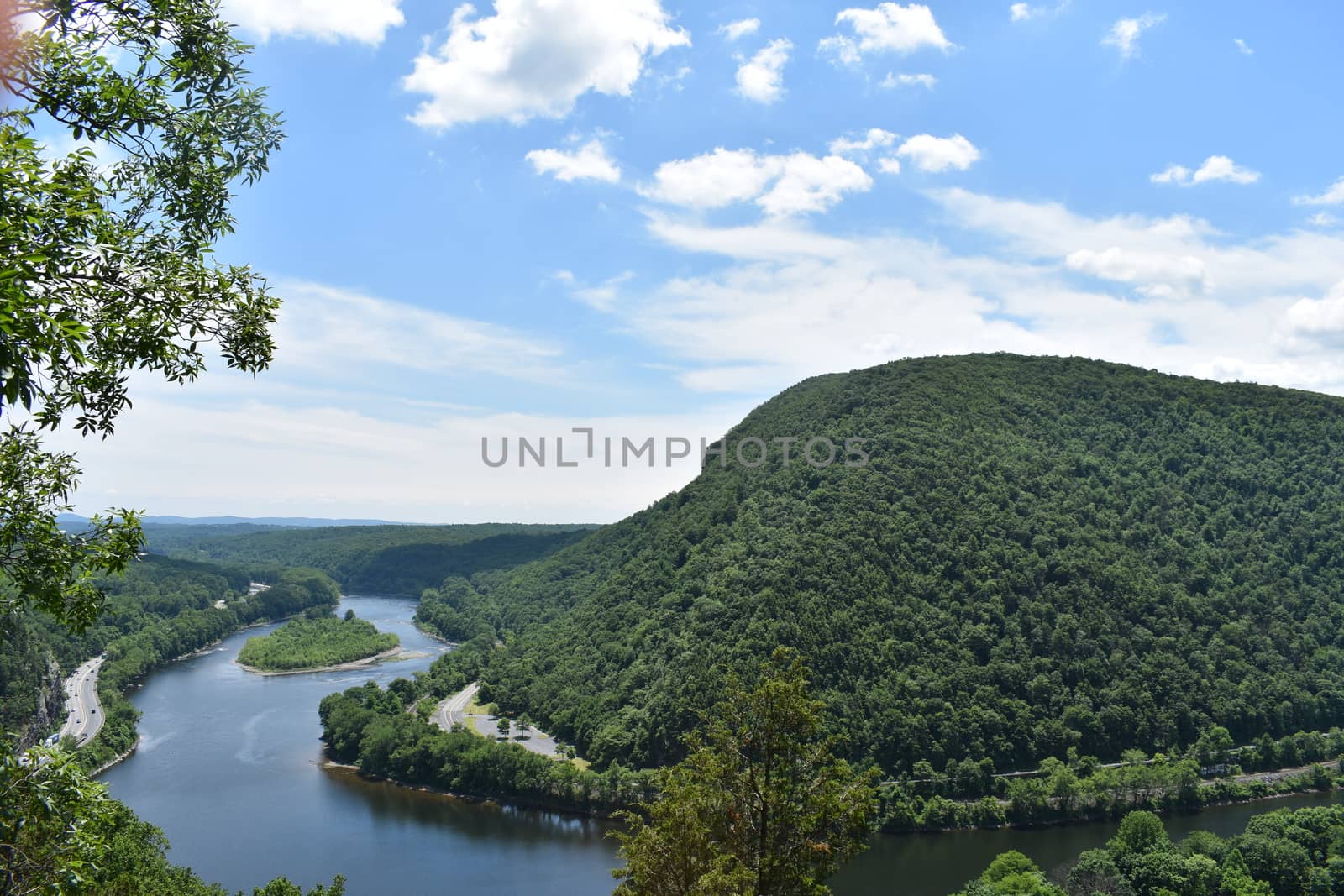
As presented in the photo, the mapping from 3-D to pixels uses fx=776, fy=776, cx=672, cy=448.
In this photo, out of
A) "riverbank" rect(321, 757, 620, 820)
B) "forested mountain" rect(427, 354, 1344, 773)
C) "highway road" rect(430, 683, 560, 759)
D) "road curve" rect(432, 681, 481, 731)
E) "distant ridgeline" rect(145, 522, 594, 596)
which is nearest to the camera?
"riverbank" rect(321, 757, 620, 820)

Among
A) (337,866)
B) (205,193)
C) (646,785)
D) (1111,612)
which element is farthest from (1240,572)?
(205,193)

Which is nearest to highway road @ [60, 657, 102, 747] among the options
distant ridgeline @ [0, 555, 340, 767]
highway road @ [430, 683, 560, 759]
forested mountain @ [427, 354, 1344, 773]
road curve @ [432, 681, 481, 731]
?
distant ridgeline @ [0, 555, 340, 767]

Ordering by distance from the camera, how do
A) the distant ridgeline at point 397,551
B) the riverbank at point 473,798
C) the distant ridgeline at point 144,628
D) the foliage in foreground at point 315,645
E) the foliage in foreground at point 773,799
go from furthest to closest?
the distant ridgeline at point 397,551
the foliage in foreground at point 315,645
the distant ridgeline at point 144,628
the riverbank at point 473,798
the foliage in foreground at point 773,799

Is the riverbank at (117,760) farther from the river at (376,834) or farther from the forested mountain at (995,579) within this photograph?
the forested mountain at (995,579)

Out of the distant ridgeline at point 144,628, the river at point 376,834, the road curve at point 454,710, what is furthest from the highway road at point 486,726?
the distant ridgeline at point 144,628

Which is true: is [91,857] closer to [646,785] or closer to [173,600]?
[646,785]

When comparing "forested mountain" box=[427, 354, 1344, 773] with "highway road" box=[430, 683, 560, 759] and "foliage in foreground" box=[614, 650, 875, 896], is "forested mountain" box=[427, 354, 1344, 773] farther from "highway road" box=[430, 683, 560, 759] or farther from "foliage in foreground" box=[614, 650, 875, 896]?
"foliage in foreground" box=[614, 650, 875, 896]
